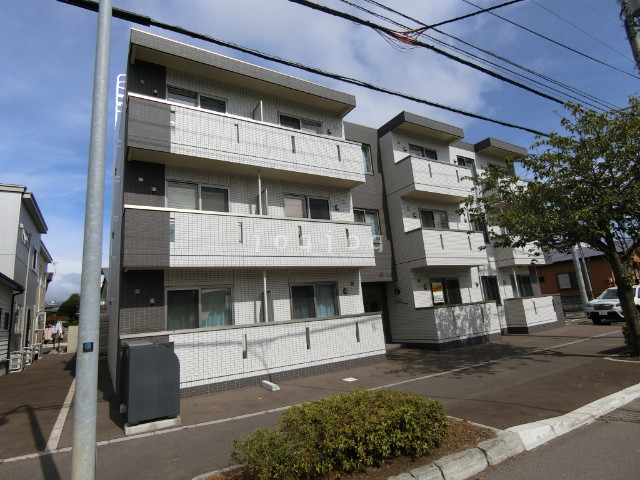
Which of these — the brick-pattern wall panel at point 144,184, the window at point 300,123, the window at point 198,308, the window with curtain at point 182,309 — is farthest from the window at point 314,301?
the window at point 300,123

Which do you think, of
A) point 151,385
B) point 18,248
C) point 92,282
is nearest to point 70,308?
point 18,248

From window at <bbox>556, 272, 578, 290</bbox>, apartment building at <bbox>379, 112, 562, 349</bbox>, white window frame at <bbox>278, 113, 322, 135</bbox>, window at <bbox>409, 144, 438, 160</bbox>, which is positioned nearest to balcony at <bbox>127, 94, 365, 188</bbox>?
white window frame at <bbox>278, 113, 322, 135</bbox>

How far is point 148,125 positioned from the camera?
363 inches

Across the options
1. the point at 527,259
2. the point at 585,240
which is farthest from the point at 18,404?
the point at 527,259

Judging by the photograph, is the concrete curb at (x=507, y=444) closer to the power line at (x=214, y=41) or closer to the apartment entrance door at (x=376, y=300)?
the power line at (x=214, y=41)

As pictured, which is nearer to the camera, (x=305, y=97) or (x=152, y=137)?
(x=152, y=137)

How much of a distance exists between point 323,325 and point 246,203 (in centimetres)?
423

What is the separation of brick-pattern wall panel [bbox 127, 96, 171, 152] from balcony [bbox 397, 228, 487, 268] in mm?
9293

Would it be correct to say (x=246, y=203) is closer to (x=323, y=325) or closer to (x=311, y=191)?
(x=311, y=191)

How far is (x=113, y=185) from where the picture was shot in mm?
12766

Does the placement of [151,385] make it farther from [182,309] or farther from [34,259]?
[34,259]

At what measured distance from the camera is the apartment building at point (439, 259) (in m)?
14.1

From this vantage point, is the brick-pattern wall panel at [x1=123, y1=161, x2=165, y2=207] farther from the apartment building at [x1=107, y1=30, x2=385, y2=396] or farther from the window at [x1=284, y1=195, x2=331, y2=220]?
the window at [x1=284, y1=195, x2=331, y2=220]

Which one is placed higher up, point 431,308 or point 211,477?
point 431,308
